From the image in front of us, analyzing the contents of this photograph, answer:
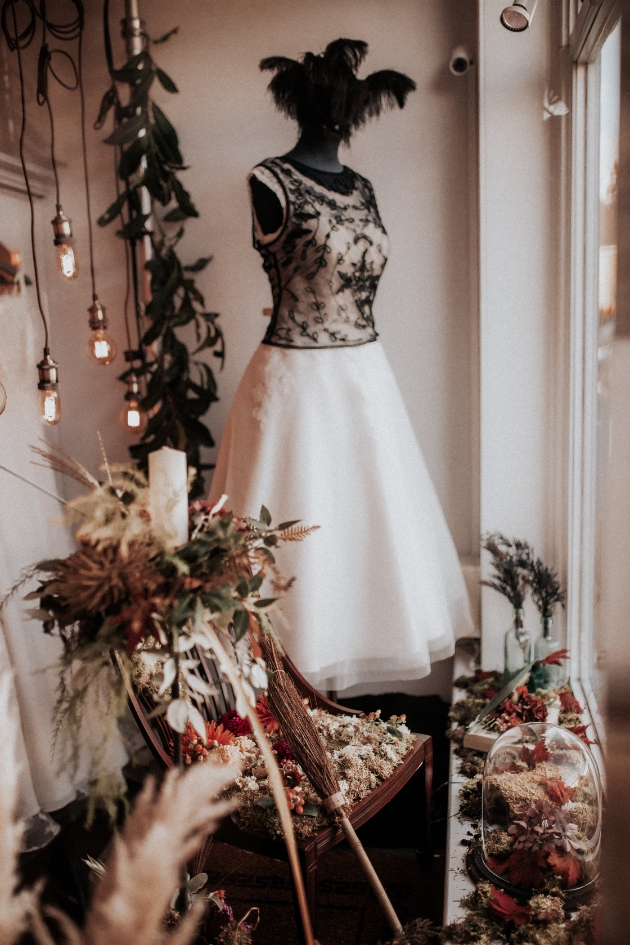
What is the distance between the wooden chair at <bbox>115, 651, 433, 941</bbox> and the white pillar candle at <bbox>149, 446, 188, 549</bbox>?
409 millimetres

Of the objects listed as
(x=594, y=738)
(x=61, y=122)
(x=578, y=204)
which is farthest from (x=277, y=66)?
(x=594, y=738)

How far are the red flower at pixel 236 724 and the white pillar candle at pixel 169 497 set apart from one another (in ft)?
3.38

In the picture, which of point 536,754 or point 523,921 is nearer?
point 523,921

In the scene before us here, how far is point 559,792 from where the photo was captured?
1.44m

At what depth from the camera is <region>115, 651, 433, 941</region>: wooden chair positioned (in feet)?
4.92

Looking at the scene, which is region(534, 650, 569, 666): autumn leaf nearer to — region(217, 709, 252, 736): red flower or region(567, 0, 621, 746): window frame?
region(567, 0, 621, 746): window frame

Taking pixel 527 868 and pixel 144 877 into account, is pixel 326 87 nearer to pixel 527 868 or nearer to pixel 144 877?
pixel 527 868

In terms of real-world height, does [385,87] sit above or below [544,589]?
above

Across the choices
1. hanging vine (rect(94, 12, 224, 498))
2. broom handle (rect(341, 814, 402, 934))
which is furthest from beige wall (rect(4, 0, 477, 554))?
broom handle (rect(341, 814, 402, 934))

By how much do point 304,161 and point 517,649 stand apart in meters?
1.57

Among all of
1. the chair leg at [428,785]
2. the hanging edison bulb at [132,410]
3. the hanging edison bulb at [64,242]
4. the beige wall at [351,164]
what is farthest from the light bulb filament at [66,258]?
the chair leg at [428,785]

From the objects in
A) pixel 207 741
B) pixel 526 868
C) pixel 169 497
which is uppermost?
pixel 169 497

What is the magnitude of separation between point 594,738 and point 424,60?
88.8 inches

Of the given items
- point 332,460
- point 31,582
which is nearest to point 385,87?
point 332,460
